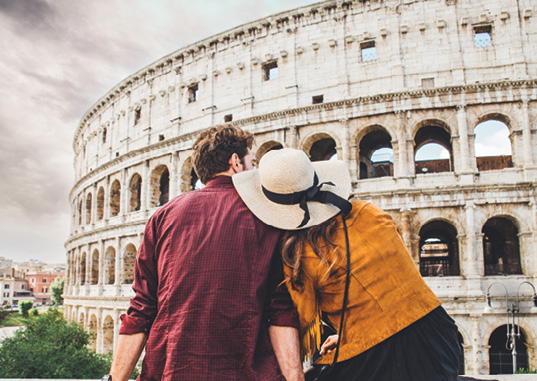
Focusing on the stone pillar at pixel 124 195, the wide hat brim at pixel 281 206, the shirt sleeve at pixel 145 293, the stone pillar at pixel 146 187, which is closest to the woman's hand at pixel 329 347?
the wide hat brim at pixel 281 206

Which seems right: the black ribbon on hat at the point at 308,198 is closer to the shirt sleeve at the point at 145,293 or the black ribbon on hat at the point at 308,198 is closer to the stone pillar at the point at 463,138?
the shirt sleeve at the point at 145,293

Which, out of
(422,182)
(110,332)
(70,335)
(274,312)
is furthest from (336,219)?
(110,332)

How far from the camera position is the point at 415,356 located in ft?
6.47

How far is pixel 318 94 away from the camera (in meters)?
18.0

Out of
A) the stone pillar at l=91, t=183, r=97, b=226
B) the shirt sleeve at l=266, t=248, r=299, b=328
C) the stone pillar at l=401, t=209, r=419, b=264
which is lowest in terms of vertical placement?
the shirt sleeve at l=266, t=248, r=299, b=328

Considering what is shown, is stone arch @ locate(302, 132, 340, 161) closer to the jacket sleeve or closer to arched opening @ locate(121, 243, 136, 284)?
arched opening @ locate(121, 243, 136, 284)

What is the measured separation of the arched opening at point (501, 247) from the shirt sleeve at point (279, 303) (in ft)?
53.0

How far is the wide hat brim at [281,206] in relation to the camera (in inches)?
84.4

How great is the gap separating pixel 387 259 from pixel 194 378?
1.08 meters

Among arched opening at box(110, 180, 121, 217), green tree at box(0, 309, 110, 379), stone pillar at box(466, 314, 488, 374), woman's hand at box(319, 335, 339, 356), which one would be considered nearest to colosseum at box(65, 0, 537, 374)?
stone pillar at box(466, 314, 488, 374)

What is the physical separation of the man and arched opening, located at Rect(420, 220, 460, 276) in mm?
16216

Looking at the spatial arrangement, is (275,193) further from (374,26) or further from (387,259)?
(374,26)

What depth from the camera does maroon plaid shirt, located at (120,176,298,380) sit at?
1985mm

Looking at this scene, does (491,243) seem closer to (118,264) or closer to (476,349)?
(476,349)
